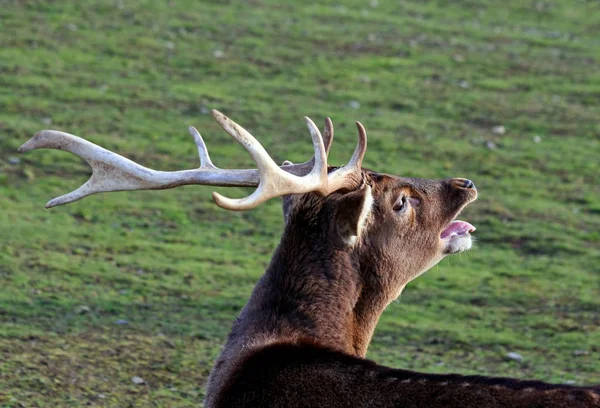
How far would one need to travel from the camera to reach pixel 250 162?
11.7 m

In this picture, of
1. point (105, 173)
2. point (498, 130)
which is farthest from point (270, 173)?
point (498, 130)

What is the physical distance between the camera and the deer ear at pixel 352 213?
4.58m

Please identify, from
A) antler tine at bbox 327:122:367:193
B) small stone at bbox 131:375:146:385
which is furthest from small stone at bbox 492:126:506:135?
antler tine at bbox 327:122:367:193

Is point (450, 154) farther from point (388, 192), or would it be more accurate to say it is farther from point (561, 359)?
point (388, 192)

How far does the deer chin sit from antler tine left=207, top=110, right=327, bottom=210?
3.41 feet

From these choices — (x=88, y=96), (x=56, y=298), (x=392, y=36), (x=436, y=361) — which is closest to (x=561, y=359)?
(x=436, y=361)

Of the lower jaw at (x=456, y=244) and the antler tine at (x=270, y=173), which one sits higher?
the antler tine at (x=270, y=173)

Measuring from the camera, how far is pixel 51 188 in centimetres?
1029

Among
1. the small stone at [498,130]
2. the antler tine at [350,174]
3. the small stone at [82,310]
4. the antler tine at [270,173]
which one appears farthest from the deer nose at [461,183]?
the small stone at [498,130]

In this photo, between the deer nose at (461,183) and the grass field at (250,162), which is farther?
the grass field at (250,162)

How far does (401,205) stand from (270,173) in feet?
3.06

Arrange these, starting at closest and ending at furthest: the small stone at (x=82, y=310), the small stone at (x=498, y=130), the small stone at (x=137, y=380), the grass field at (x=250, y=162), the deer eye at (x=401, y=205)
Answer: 1. the deer eye at (x=401, y=205)
2. the small stone at (x=137, y=380)
3. the grass field at (x=250, y=162)
4. the small stone at (x=82, y=310)
5. the small stone at (x=498, y=130)

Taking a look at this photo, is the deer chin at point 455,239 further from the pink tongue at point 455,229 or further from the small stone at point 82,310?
the small stone at point 82,310

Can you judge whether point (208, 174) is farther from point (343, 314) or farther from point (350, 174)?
point (343, 314)
